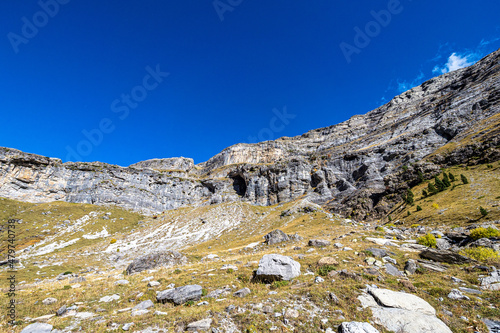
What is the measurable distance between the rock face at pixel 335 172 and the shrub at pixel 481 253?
37.3m

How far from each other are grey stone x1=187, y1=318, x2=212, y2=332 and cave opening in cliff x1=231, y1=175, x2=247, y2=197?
102 m

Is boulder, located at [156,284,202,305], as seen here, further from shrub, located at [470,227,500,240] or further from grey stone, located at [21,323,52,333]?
shrub, located at [470,227,500,240]

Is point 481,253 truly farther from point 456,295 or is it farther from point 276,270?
point 276,270

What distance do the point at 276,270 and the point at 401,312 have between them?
6.36m

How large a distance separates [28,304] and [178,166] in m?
197

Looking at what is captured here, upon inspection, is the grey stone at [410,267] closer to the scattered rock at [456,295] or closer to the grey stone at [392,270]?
the grey stone at [392,270]

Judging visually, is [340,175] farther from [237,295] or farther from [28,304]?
[28,304]

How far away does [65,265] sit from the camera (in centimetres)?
4184

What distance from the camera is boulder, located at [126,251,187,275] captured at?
22094 mm

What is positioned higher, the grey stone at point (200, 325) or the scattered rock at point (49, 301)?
the scattered rock at point (49, 301)

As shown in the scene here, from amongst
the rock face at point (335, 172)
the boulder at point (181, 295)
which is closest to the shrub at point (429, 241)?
the boulder at point (181, 295)

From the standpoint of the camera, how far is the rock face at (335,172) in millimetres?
55625

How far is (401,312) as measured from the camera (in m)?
8.05

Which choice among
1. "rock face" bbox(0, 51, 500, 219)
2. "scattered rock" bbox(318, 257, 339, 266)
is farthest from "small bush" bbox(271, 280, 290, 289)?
"rock face" bbox(0, 51, 500, 219)
